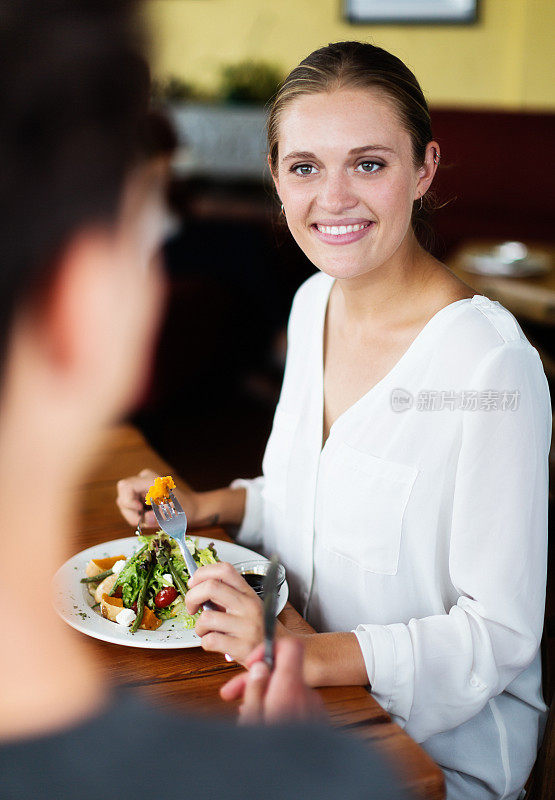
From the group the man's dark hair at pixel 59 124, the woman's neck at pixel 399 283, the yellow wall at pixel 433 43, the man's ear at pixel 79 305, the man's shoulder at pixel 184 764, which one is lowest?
the man's shoulder at pixel 184 764

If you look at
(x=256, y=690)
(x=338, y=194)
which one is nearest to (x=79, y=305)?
(x=256, y=690)

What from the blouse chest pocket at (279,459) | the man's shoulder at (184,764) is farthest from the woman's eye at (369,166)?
the man's shoulder at (184,764)

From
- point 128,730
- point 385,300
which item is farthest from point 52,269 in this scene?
point 385,300

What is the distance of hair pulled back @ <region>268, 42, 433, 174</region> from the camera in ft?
4.04

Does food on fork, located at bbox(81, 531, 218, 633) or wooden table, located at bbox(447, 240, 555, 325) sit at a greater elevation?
wooden table, located at bbox(447, 240, 555, 325)

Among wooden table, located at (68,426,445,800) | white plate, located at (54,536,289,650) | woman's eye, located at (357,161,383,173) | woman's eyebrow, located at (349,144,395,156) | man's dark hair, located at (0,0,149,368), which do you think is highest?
woman's eyebrow, located at (349,144,395,156)

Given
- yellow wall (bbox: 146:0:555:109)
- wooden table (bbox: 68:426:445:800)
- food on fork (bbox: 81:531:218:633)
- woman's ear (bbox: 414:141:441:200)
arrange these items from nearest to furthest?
wooden table (bbox: 68:426:445:800) < food on fork (bbox: 81:531:218:633) < woman's ear (bbox: 414:141:441:200) < yellow wall (bbox: 146:0:555:109)

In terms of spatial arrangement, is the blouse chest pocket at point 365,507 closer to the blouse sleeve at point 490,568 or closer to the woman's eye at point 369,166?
the blouse sleeve at point 490,568

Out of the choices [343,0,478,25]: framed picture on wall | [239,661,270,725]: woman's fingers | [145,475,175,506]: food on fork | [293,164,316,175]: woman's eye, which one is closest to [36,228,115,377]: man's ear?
[239,661,270,725]: woman's fingers

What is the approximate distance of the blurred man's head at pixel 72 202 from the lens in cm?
37

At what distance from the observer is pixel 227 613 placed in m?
0.99

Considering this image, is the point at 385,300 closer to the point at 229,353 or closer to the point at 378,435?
the point at 378,435

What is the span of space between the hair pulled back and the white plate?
673 millimetres

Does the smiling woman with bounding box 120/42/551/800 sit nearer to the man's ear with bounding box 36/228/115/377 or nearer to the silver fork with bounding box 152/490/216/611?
the silver fork with bounding box 152/490/216/611
